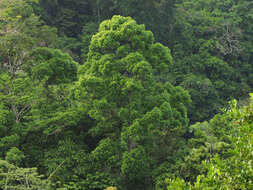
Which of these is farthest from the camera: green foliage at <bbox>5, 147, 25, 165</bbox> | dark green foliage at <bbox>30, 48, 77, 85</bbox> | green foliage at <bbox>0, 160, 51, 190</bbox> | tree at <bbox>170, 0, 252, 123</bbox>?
tree at <bbox>170, 0, 252, 123</bbox>

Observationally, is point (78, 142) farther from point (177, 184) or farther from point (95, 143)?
point (177, 184)

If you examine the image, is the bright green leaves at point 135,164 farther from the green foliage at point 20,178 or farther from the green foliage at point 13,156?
the green foliage at point 13,156

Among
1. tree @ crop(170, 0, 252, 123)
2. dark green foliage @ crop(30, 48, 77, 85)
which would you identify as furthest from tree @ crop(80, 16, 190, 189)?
tree @ crop(170, 0, 252, 123)

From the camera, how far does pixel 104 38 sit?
11336 mm

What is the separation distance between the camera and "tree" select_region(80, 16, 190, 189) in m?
10.7

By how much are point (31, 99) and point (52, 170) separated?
2498 mm

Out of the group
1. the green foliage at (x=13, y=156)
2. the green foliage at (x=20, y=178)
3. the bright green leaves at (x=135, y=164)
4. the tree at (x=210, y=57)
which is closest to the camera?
the green foliage at (x=20, y=178)

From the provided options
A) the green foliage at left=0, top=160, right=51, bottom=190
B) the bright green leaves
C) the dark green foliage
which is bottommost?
the bright green leaves

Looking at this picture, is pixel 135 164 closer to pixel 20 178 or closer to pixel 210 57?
pixel 20 178

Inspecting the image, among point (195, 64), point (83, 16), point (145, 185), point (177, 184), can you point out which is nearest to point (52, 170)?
point (145, 185)

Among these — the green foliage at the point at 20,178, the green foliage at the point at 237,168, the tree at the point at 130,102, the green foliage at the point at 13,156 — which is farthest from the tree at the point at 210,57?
the green foliage at the point at 237,168

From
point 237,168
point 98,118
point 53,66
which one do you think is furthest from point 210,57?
point 237,168

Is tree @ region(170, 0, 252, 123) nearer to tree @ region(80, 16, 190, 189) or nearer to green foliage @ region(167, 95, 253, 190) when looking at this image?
tree @ region(80, 16, 190, 189)

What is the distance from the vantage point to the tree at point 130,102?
1071cm
